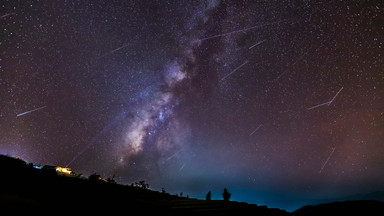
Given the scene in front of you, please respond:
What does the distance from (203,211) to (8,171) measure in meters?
5.93

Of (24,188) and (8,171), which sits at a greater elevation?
(8,171)

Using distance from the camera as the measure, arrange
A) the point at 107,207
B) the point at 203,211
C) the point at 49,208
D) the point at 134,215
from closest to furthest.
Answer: the point at 49,208 → the point at 134,215 → the point at 107,207 → the point at 203,211

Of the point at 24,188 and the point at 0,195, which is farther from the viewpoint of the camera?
the point at 24,188

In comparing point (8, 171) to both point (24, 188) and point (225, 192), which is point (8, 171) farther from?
point (225, 192)

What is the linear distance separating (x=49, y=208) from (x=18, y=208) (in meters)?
0.62

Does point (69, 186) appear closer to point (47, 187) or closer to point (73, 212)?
point (47, 187)

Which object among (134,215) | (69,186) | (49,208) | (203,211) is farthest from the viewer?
(69,186)

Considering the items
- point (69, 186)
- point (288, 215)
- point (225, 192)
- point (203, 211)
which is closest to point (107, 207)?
point (203, 211)

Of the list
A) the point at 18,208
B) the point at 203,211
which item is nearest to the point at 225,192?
the point at 203,211

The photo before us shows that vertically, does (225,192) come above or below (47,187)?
above

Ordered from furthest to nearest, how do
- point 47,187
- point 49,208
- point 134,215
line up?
1. point 47,187
2. point 134,215
3. point 49,208

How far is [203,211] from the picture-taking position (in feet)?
18.1

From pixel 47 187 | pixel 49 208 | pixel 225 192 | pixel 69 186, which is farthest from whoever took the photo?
pixel 225 192

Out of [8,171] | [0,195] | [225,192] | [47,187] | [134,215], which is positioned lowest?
[134,215]
